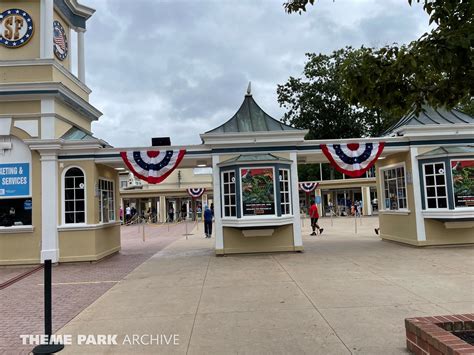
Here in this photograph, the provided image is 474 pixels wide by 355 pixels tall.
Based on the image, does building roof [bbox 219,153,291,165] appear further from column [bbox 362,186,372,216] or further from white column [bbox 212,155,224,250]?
column [bbox 362,186,372,216]

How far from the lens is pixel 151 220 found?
1665 inches

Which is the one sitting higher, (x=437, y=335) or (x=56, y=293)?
(x=437, y=335)

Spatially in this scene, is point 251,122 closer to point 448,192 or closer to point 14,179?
point 448,192

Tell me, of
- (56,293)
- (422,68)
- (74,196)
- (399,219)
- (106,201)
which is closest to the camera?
(422,68)

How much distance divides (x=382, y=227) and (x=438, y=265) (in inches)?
235

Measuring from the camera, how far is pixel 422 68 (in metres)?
4.06

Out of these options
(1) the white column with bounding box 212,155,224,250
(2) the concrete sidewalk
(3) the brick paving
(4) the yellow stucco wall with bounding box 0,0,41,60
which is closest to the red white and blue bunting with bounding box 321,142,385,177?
(2) the concrete sidewalk

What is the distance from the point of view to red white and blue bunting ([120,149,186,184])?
12938mm

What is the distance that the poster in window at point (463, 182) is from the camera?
40.9ft

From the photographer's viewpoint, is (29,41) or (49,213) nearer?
(49,213)

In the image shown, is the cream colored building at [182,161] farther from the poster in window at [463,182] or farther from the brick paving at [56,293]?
the brick paving at [56,293]

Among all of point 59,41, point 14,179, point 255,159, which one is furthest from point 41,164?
point 255,159

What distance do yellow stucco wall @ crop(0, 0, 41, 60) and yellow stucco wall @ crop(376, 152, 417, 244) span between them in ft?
42.1

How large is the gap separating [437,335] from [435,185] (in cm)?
1014
